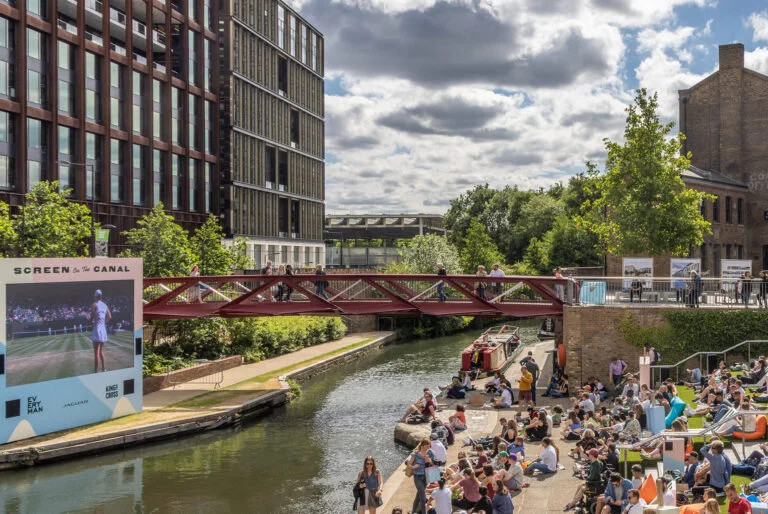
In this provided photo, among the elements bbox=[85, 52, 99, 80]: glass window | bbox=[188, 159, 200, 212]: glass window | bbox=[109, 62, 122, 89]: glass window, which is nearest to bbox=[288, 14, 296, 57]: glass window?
bbox=[188, 159, 200, 212]: glass window

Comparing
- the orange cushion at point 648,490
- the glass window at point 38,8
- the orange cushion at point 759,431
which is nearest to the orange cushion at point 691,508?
the orange cushion at point 648,490

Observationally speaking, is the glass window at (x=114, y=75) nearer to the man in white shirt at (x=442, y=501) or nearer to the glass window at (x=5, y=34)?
the glass window at (x=5, y=34)

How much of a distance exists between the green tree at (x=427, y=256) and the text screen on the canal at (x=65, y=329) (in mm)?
37035

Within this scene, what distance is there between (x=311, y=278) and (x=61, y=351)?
8.88m

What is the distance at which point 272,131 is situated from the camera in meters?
66.9

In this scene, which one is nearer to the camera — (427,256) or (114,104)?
(114,104)

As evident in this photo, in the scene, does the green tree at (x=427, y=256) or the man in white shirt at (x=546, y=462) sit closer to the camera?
the man in white shirt at (x=546, y=462)

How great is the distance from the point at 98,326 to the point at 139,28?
30.6 meters

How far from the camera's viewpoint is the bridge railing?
27.4m

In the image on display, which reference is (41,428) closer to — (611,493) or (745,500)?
(611,493)

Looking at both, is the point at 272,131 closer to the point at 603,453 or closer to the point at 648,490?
the point at 603,453

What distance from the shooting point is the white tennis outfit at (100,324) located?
25169mm

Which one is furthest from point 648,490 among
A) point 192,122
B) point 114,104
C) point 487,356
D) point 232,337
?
point 192,122

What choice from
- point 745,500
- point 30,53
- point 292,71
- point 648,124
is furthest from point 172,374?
point 292,71
